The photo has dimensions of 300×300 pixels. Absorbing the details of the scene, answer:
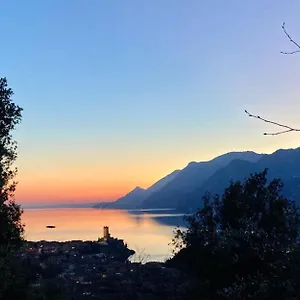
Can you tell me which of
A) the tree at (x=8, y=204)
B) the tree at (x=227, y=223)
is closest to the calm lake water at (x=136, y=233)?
the tree at (x=227, y=223)

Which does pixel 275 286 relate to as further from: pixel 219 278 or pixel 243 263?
pixel 219 278

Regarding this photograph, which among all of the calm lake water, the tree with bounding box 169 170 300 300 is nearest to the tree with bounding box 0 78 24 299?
the tree with bounding box 169 170 300 300

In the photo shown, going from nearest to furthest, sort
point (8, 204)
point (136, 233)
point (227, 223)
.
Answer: point (8, 204), point (227, 223), point (136, 233)

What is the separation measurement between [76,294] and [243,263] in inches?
462

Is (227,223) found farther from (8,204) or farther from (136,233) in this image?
(136,233)

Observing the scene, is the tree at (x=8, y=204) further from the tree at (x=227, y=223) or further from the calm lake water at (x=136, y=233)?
the calm lake water at (x=136, y=233)

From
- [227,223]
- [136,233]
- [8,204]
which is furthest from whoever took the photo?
[136,233]

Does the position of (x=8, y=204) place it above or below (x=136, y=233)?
above

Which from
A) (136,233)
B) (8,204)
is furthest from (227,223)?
(136,233)

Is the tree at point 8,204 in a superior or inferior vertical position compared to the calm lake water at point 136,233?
superior

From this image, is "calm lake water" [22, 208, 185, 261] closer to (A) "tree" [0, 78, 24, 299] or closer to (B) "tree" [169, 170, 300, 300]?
(B) "tree" [169, 170, 300, 300]

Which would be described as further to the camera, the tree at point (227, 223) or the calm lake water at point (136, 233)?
the calm lake water at point (136, 233)

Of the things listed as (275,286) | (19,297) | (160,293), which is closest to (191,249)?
(160,293)

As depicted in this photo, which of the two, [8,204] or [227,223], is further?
[227,223]
